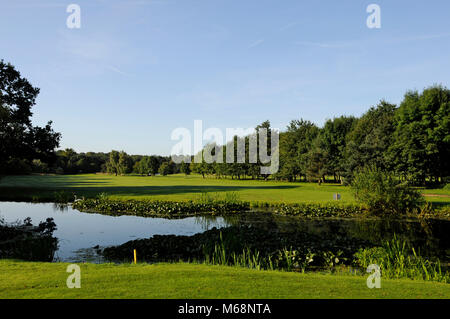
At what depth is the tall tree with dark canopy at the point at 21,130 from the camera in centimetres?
3241

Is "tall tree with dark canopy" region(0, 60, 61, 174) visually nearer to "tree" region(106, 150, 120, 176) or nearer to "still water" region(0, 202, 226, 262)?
"still water" region(0, 202, 226, 262)

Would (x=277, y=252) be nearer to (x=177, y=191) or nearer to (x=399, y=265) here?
(x=399, y=265)

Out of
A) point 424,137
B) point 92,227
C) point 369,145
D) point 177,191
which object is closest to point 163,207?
point 92,227

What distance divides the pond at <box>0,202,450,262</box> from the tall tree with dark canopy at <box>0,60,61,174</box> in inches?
456

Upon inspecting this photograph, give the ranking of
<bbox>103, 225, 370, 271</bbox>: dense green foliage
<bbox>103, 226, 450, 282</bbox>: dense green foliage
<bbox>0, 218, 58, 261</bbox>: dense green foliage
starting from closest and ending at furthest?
<bbox>103, 226, 450, 282</bbox>: dense green foliage
<bbox>103, 225, 370, 271</bbox>: dense green foliage
<bbox>0, 218, 58, 261</bbox>: dense green foliage

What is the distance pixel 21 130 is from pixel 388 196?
37.1m

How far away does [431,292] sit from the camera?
6.20 m

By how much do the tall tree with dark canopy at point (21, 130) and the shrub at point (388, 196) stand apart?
111ft

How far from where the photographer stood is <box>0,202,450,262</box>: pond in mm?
13608

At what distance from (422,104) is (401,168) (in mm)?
10089

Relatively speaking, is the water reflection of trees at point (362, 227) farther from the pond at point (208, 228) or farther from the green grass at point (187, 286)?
the green grass at point (187, 286)

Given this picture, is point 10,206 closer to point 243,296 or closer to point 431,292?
point 243,296

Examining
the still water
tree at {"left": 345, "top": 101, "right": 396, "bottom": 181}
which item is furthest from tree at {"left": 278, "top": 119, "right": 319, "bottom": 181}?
the still water
